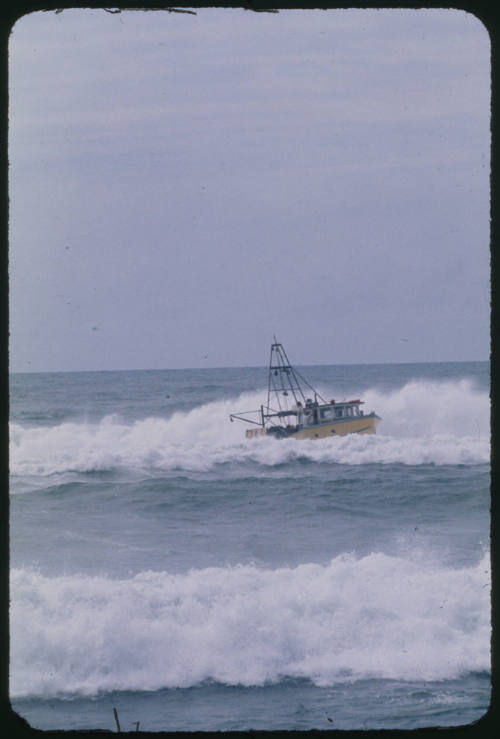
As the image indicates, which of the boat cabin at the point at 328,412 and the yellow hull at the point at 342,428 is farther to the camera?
the boat cabin at the point at 328,412

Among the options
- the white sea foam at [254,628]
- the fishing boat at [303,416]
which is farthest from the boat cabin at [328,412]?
the white sea foam at [254,628]

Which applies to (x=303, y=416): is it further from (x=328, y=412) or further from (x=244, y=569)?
(x=244, y=569)

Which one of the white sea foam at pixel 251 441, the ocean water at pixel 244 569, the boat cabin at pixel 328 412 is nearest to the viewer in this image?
the ocean water at pixel 244 569

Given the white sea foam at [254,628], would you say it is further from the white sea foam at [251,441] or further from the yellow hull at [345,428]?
the yellow hull at [345,428]

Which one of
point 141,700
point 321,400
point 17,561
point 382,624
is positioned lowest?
point 141,700

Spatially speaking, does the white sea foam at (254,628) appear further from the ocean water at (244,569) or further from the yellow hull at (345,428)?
the yellow hull at (345,428)

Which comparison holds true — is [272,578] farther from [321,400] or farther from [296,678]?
[321,400]

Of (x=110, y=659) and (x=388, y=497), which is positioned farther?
(x=388, y=497)

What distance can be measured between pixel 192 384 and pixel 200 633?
259 centimetres

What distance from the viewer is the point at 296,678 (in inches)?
112

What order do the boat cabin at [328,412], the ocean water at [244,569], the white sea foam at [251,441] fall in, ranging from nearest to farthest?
the ocean water at [244,569]
the white sea foam at [251,441]
the boat cabin at [328,412]

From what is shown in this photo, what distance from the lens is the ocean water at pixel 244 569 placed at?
254 centimetres

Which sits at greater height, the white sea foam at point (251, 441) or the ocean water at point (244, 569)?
the white sea foam at point (251, 441)

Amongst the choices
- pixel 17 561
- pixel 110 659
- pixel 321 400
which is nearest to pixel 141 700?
pixel 110 659
